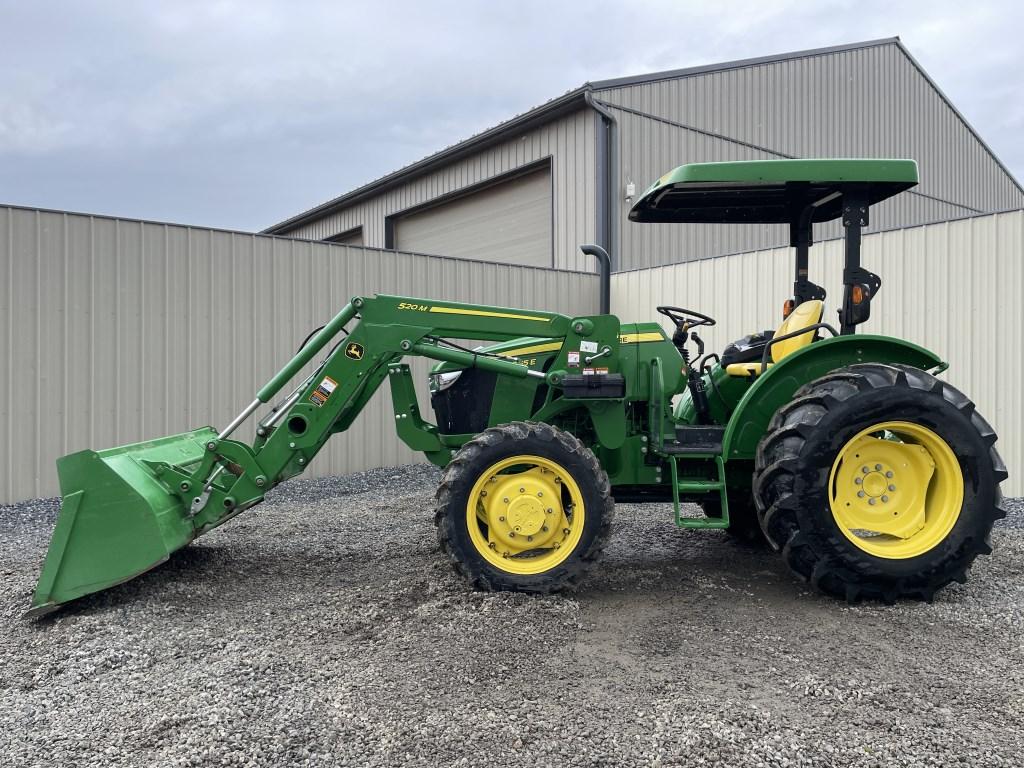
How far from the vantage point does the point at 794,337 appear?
4379 mm

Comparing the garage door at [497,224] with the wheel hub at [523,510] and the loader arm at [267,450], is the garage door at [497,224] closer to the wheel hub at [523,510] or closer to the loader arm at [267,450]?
the loader arm at [267,450]

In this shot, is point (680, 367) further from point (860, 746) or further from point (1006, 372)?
point (1006, 372)

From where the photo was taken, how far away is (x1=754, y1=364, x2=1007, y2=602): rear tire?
3695 mm

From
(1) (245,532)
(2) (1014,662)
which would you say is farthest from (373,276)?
(2) (1014,662)

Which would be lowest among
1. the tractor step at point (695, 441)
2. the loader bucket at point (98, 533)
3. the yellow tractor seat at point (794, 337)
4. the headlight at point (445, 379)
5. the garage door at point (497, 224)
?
the loader bucket at point (98, 533)

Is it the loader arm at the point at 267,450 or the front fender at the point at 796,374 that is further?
the front fender at the point at 796,374

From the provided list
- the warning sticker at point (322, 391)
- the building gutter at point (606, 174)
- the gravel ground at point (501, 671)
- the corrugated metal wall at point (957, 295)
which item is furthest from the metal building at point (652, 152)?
the gravel ground at point (501, 671)

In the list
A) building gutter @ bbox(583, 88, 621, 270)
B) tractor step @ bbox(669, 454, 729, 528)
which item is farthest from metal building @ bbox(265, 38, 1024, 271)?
tractor step @ bbox(669, 454, 729, 528)

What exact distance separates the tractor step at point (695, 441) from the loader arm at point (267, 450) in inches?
22.1

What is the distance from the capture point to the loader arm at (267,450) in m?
3.64

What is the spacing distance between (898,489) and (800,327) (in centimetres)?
106

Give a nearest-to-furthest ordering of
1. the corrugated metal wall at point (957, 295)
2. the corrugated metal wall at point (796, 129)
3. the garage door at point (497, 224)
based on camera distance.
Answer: the corrugated metal wall at point (957, 295), the corrugated metal wall at point (796, 129), the garage door at point (497, 224)

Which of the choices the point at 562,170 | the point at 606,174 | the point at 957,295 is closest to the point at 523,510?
the point at 957,295

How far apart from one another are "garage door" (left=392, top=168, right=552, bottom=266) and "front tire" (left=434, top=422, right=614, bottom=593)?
966 centimetres
